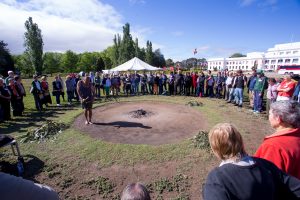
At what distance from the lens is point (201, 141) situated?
22.4 feet

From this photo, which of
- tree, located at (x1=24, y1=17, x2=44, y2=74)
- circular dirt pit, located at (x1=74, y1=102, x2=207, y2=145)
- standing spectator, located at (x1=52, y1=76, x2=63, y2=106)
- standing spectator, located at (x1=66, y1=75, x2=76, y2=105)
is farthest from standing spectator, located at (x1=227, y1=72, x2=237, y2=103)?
tree, located at (x1=24, y1=17, x2=44, y2=74)

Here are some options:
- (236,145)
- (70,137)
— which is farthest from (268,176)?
(70,137)

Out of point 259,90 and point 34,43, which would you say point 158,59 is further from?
point 259,90

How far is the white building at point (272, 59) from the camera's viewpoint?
91875 millimetres

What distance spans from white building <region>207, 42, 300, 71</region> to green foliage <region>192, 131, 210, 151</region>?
325ft

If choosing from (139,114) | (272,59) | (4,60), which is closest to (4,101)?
(139,114)

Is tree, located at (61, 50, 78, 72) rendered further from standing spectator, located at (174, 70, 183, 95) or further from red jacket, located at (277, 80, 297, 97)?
red jacket, located at (277, 80, 297, 97)

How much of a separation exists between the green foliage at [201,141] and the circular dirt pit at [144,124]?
459 millimetres

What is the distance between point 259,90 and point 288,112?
9.64m

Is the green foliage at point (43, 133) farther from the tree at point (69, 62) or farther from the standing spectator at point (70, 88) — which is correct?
the tree at point (69, 62)

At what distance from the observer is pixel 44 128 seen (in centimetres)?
801

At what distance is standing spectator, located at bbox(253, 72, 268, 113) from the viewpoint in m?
10.9

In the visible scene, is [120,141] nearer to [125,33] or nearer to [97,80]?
[97,80]

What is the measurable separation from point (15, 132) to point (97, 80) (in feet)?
28.7
